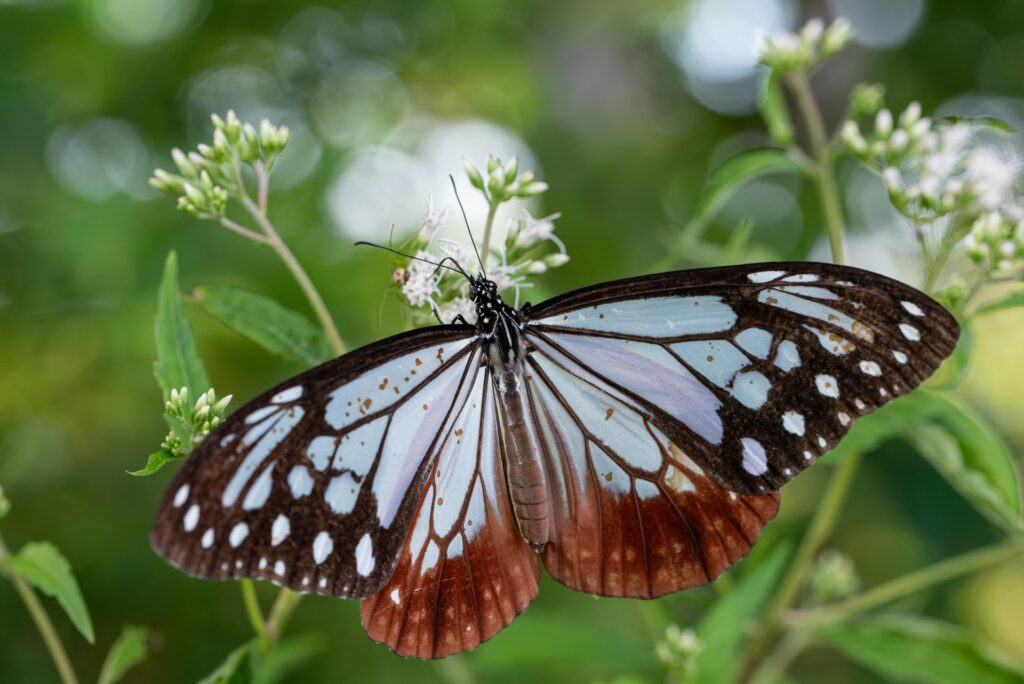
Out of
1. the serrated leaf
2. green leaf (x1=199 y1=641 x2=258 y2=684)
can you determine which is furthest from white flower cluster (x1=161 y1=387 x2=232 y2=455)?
the serrated leaf

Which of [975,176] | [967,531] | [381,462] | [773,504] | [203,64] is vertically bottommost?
[773,504]

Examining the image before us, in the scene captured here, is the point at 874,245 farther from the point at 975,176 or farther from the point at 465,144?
the point at 975,176

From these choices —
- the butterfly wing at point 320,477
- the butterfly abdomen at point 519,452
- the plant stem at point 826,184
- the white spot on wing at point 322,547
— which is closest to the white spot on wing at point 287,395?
the butterfly wing at point 320,477

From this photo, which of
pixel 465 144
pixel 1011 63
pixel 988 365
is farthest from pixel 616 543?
pixel 1011 63

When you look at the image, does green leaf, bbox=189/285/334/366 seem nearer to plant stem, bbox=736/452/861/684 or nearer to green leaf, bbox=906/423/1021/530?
plant stem, bbox=736/452/861/684

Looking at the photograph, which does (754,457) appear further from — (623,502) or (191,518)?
(191,518)
